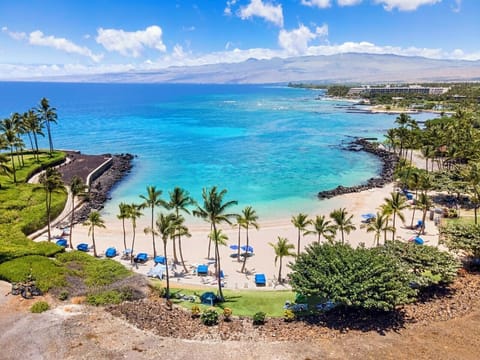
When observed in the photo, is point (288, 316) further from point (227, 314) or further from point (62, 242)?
point (62, 242)

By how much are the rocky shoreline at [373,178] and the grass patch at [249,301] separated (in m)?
33.0

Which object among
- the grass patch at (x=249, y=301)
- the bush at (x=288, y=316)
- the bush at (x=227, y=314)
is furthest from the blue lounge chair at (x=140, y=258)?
the bush at (x=288, y=316)

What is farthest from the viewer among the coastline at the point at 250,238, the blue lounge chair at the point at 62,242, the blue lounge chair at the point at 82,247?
the blue lounge chair at the point at 62,242

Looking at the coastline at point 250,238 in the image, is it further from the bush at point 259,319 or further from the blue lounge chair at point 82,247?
the bush at point 259,319

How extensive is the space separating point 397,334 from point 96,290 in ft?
79.6

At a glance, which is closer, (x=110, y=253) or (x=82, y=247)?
(x=110, y=253)

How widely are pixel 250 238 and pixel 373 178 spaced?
37.5 m

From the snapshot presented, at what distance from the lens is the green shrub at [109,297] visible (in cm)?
3005

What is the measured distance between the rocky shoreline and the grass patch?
33014 millimetres

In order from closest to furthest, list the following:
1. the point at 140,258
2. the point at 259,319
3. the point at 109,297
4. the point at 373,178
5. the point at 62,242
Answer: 1. the point at 259,319
2. the point at 109,297
3. the point at 140,258
4. the point at 62,242
5. the point at 373,178

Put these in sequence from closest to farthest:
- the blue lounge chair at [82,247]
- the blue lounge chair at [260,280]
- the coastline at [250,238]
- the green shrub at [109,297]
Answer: the green shrub at [109,297] → the blue lounge chair at [260,280] → the coastline at [250,238] → the blue lounge chair at [82,247]

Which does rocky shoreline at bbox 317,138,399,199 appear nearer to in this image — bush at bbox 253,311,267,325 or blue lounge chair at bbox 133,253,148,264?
blue lounge chair at bbox 133,253,148,264

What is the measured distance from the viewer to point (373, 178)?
73.7m

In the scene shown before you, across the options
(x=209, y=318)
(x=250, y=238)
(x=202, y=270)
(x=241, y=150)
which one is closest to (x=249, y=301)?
(x=209, y=318)
